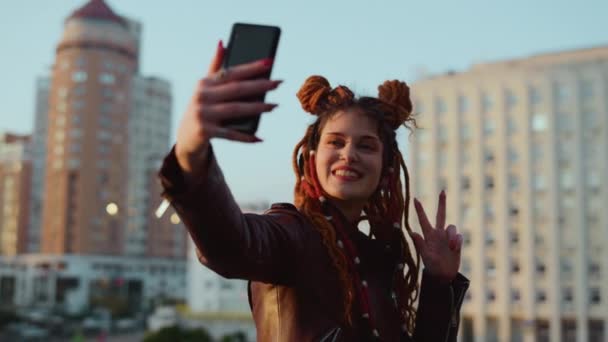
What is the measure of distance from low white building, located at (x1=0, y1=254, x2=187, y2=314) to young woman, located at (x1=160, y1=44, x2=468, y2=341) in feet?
224

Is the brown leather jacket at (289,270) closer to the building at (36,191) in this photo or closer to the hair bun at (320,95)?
the hair bun at (320,95)

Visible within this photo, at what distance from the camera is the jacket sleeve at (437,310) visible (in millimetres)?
2527

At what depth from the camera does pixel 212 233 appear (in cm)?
176

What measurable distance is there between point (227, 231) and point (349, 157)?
65 centimetres

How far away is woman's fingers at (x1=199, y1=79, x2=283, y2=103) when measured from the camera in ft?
5.30

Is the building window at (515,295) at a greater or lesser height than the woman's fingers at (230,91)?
lesser

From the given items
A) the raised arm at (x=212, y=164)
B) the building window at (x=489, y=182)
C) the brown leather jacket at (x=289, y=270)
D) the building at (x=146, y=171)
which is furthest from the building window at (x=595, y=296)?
the building at (x=146, y=171)

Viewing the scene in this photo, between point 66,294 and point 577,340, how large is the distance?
4758 centimetres

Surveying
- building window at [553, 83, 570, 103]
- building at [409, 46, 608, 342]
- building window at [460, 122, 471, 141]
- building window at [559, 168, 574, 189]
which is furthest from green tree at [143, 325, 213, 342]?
building window at [553, 83, 570, 103]

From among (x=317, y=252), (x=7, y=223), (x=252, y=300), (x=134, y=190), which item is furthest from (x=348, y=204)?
(x=7, y=223)

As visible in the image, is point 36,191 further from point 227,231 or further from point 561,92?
point 227,231

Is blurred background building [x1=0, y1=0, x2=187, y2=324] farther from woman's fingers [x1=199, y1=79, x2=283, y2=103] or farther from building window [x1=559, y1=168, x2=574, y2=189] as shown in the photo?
woman's fingers [x1=199, y1=79, x2=283, y2=103]

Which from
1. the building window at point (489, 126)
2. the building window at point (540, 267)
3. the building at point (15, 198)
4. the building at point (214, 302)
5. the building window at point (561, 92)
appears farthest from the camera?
the building at point (15, 198)

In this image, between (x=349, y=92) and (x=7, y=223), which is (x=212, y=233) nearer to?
(x=349, y=92)
